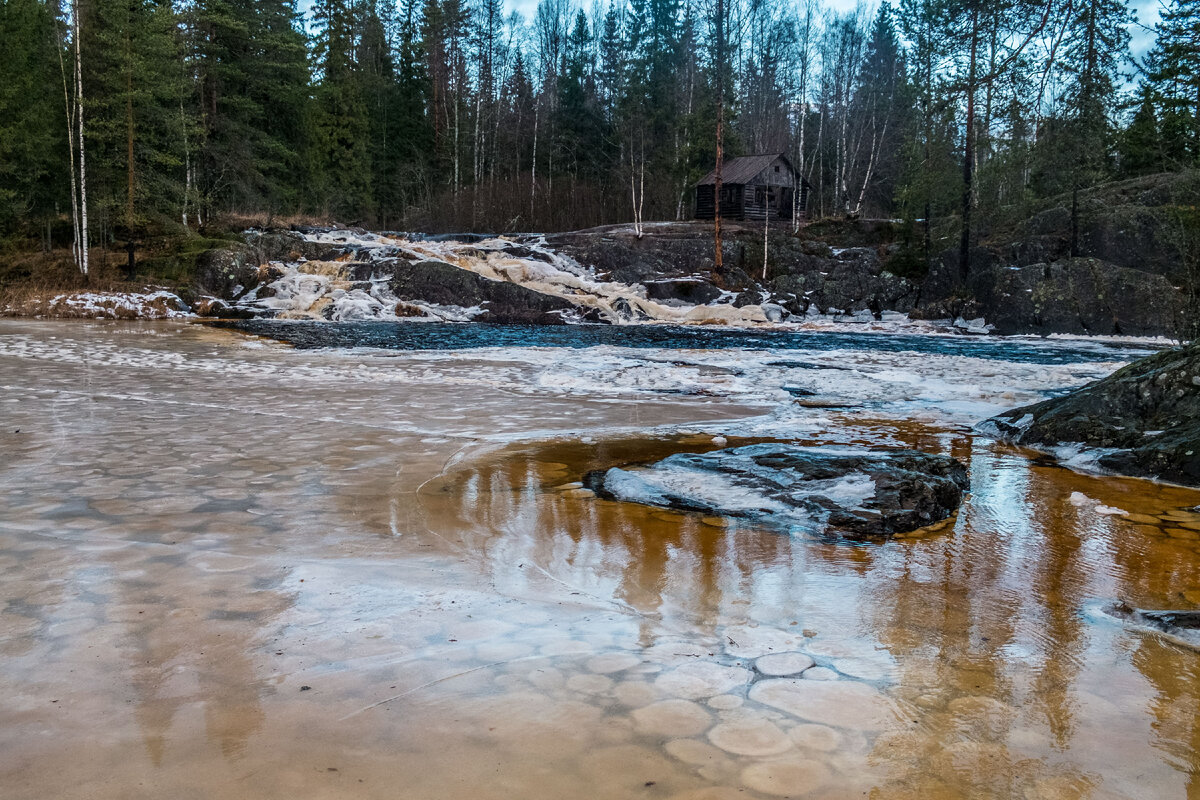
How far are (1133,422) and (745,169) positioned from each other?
30.8m

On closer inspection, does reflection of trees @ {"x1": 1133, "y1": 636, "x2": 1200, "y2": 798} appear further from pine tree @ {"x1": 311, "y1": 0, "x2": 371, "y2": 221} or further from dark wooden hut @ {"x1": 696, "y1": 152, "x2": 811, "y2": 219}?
pine tree @ {"x1": 311, "y1": 0, "x2": 371, "y2": 221}

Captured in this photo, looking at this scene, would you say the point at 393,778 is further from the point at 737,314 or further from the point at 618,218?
the point at 618,218

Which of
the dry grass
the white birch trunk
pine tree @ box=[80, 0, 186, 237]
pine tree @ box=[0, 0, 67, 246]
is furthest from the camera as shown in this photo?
pine tree @ box=[80, 0, 186, 237]

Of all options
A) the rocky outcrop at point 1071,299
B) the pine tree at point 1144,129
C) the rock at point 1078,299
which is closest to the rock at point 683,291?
the rocky outcrop at point 1071,299

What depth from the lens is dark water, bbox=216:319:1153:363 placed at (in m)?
15.8

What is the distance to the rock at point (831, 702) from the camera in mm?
2221

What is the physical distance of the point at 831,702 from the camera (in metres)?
2.33

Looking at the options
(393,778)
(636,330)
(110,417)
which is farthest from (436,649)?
(636,330)

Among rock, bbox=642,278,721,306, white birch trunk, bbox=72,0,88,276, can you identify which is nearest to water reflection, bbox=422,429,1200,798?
rock, bbox=642,278,721,306

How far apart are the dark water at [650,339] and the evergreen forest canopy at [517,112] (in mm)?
3621

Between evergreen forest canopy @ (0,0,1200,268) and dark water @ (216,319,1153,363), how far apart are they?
11.9 feet

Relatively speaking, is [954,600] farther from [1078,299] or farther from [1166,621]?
[1078,299]

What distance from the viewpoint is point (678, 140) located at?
40938 millimetres

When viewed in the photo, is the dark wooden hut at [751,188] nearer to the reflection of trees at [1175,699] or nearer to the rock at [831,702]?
the reflection of trees at [1175,699]
